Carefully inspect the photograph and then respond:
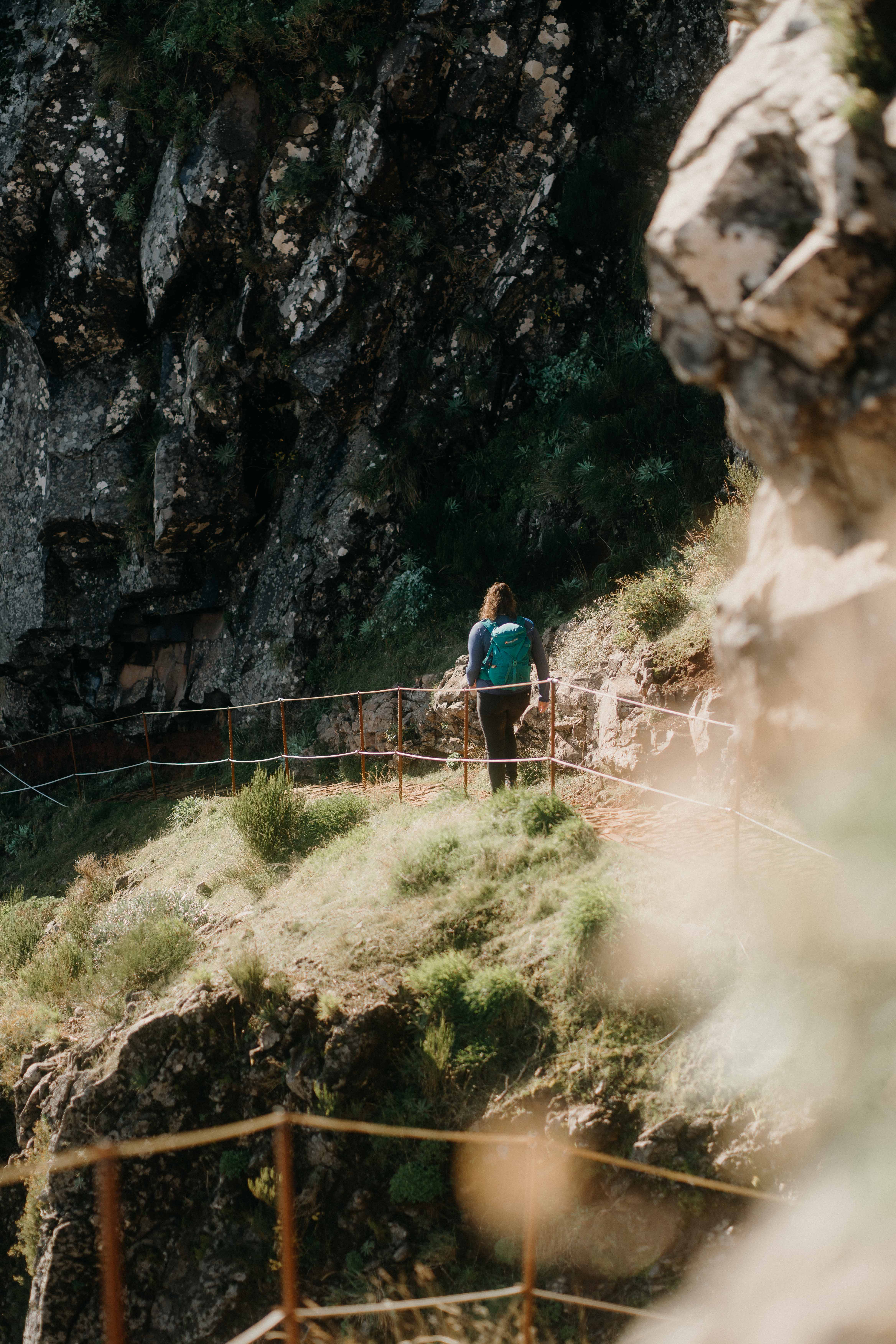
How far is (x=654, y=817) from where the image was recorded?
6945mm

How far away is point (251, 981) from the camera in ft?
19.7

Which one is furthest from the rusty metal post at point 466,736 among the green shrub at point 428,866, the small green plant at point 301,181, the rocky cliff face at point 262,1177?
the small green plant at point 301,181

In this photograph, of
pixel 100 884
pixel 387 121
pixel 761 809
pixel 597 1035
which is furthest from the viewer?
pixel 387 121

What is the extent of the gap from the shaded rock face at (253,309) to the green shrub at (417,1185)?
8.53m

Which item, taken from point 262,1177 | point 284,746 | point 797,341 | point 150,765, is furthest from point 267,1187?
point 150,765

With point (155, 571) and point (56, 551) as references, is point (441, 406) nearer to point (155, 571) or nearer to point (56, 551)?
point (155, 571)

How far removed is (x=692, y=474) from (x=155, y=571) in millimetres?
8362

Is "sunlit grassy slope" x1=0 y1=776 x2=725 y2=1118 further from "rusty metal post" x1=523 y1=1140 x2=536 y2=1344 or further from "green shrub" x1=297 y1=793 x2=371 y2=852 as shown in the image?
"rusty metal post" x1=523 y1=1140 x2=536 y2=1344

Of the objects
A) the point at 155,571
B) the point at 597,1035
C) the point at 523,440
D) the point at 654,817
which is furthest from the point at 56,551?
the point at 597,1035

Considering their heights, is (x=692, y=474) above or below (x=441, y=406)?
below

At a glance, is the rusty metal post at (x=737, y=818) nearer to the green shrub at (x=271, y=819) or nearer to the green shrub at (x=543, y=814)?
the green shrub at (x=543, y=814)

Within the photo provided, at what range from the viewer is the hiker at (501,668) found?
7.34 m

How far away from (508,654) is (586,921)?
2.53m

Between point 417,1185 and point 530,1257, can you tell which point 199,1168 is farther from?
point 530,1257
